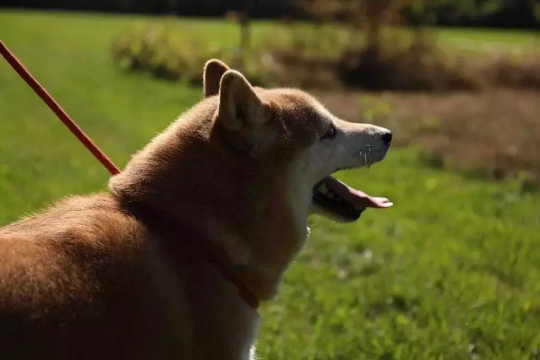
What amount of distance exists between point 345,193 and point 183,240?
113cm

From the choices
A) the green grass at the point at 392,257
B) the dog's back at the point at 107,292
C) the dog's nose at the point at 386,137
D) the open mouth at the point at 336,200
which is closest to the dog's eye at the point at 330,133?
the open mouth at the point at 336,200

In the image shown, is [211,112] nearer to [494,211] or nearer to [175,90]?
[494,211]

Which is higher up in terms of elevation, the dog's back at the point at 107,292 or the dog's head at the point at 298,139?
the dog's head at the point at 298,139

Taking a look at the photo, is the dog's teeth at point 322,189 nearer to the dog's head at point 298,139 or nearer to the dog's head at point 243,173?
the dog's head at point 298,139

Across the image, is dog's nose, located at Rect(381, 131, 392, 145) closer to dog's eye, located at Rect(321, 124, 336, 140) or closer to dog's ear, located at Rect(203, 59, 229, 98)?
dog's eye, located at Rect(321, 124, 336, 140)

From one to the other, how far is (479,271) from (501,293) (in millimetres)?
459

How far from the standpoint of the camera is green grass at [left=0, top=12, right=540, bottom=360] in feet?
14.2

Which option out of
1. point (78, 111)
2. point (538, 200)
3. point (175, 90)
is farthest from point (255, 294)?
point (175, 90)

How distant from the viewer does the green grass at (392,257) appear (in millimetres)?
4328

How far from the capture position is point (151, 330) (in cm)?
247

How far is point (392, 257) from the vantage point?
18.9 feet

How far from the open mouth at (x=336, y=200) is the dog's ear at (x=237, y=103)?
65 centimetres

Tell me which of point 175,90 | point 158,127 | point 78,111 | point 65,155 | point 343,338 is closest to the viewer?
point 343,338

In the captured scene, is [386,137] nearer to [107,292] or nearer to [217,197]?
[217,197]
